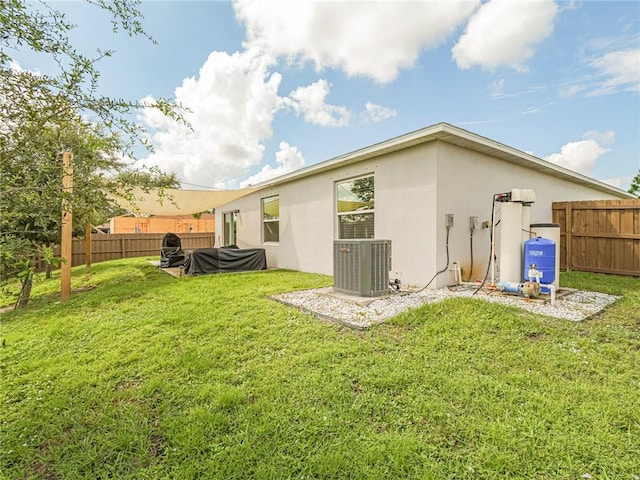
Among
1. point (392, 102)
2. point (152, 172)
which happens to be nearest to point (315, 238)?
point (392, 102)

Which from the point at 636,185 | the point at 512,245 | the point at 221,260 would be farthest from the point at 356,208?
the point at 636,185

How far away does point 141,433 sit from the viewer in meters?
1.83

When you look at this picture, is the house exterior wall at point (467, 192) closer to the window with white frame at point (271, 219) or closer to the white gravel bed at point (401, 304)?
the white gravel bed at point (401, 304)

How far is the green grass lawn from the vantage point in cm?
155

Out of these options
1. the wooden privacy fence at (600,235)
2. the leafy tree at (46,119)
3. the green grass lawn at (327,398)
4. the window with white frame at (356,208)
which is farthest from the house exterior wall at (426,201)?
the leafy tree at (46,119)

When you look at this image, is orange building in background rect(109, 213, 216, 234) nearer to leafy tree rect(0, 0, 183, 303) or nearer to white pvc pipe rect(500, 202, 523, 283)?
white pvc pipe rect(500, 202, 523, 283)

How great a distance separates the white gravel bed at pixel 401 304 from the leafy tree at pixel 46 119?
9.29ft

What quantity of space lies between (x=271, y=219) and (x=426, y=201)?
5687mm

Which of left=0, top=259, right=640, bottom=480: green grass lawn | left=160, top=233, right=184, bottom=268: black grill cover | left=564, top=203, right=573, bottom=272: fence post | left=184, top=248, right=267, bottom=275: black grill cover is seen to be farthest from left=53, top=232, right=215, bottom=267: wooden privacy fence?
left=564, top=203, right=573, bottom=272: fence post

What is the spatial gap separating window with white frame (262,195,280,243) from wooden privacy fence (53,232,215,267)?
7139mm

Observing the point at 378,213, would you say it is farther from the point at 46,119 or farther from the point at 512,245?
the point at 46,119

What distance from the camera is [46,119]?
1656 mm

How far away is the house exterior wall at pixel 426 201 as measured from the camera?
5.28 metres

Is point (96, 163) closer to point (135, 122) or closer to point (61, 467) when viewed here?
point (135, 122)
